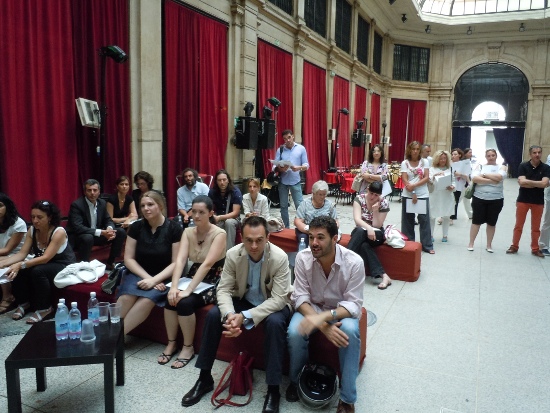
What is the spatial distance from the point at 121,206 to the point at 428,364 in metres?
4.14

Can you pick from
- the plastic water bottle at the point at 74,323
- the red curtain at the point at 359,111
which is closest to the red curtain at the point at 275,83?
the red curtain at the point at 359,111

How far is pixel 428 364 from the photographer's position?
129 inches

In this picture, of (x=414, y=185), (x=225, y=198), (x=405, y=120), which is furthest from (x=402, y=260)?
(x=405, y=120)

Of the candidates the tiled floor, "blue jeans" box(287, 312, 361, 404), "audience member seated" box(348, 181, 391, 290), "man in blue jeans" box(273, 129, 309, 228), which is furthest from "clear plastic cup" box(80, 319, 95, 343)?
"man in blue jeans" box(273, 129, 309, 228)

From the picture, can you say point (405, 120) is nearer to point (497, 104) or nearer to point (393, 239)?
point (497, 104)

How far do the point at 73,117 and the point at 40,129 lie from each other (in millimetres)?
485

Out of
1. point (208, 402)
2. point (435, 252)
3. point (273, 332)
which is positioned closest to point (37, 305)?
point (208, 402)

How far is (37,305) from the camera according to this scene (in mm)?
3906

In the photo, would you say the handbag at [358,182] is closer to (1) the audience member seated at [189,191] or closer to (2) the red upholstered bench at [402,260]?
(2) the red upholstered bench at [402,260]

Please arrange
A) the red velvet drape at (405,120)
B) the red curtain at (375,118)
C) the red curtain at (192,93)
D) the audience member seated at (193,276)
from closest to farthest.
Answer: the audience member seated at (193,276) < the red curtain at (192,93) < the red curtain at (375,118) < the red velvet drape at (405,120)

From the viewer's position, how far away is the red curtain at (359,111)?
17422 millimetres

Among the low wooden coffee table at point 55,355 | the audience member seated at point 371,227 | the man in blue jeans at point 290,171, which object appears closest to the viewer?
the low wooden coffee table at point 55,355

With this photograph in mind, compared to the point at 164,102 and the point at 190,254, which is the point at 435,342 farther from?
the point at 164,102

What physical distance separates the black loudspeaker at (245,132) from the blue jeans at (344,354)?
21.0ft
